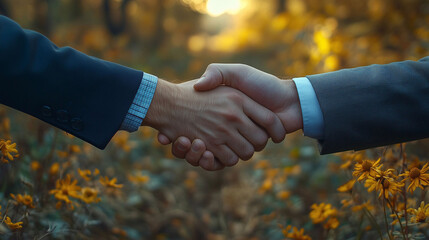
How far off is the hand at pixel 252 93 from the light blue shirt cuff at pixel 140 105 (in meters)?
0.17

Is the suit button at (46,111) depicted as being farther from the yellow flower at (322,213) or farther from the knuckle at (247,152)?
the yellow flower at (322,213)

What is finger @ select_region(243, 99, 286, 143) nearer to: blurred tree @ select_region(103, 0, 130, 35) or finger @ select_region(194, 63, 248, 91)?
finger @ select_region(194, 63, 248, 91)

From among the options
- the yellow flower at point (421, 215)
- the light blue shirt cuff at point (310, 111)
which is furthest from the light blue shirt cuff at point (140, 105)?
the yellow flower at point (421, 215)

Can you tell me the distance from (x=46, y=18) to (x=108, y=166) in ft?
9.73

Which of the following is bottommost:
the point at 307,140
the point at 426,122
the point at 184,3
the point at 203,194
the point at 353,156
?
the point at 203,194

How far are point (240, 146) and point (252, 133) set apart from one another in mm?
80

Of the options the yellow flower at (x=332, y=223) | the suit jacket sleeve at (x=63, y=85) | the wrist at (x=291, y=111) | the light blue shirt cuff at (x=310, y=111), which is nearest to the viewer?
the suit jacket sleeve at (x=63, y=85)

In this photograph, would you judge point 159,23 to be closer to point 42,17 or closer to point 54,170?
point 42,17

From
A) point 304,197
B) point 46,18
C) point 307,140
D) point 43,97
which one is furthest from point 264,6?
point 43,97

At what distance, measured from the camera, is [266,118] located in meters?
1.60

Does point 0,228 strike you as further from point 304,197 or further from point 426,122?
point 304,197

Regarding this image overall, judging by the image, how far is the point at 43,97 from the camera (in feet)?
4.11

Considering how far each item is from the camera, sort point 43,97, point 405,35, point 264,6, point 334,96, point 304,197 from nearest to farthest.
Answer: point 43,97 < point 334,96 < point 304,197 < point 405,35 < point 264,6

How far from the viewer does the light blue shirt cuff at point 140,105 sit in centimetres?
143
